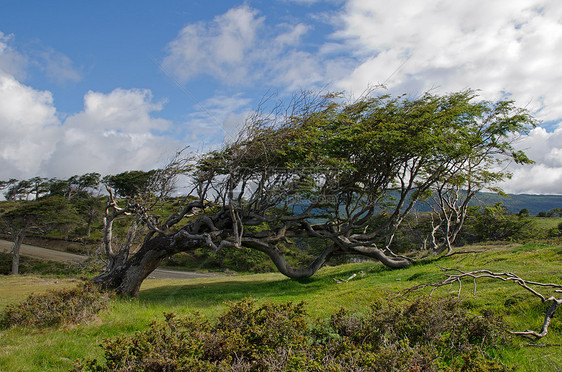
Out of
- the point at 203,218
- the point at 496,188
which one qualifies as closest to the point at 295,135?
the point at 203,218

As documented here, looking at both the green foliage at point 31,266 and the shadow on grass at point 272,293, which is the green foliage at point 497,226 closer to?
the shadow on grass at point 272,293

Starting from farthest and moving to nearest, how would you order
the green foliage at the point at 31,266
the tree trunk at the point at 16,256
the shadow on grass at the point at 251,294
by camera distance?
the green foliage at the point at 31,266 < the tree trunk at the point at 16,256 < the shadow on grass at the point at 251,294

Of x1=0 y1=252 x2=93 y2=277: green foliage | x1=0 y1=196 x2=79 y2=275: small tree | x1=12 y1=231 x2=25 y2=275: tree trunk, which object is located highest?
x1=0 y1=196 x2=79 y2=275: small tree

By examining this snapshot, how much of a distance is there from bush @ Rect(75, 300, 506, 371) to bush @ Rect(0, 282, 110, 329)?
3.57 m

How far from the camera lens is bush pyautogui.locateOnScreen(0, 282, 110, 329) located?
7.59 m

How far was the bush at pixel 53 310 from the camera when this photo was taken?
7.59 metres

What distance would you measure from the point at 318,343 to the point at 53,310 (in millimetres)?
6504

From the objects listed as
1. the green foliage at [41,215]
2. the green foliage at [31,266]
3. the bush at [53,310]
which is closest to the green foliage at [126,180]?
the green foliage at [41,215]

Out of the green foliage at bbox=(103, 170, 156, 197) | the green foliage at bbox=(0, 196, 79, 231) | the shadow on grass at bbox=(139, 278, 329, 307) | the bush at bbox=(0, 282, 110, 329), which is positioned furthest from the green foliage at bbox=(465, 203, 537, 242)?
the green foliage at bbox=(0, 196, 79, 231)

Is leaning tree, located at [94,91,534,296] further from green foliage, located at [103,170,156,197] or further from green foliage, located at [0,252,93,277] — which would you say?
green foliage, located at [103,170,156,197]

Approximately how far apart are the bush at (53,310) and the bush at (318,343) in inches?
141

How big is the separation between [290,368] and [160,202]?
39.1 ft

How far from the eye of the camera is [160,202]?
46.6ft

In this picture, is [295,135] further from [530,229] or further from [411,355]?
[530,229]
